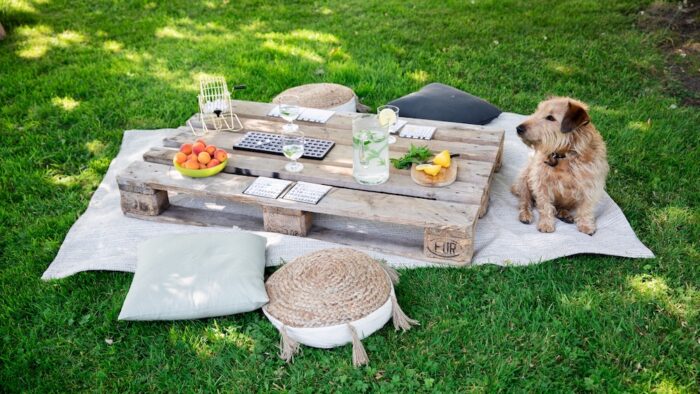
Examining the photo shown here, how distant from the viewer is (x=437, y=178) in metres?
4.43

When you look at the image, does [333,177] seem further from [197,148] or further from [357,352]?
[357,352]

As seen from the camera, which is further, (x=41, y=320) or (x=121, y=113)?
(x=121, y=113)

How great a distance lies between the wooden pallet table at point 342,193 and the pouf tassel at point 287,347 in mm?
952

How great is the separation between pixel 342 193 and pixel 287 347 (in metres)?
1.25

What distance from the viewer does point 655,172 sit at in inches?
212

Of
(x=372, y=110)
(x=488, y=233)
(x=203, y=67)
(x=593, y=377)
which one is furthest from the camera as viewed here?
(x=203, y=67)

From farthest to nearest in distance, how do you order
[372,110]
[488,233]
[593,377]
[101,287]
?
[372,110] < [488,233] < [101,287] < [593,377]

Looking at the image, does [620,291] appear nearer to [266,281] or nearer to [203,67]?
[266,281]

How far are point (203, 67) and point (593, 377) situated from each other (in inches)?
230

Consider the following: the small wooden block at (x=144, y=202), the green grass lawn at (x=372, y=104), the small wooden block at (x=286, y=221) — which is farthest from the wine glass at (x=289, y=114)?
the green grass lawn at (x=372, y=104)

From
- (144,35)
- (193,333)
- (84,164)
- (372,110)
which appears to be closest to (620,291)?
(193,333)

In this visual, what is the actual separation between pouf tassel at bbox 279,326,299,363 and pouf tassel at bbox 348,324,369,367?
1.12 feet

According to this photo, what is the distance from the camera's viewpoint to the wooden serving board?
443 cm

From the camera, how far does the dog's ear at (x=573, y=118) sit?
168 inches
